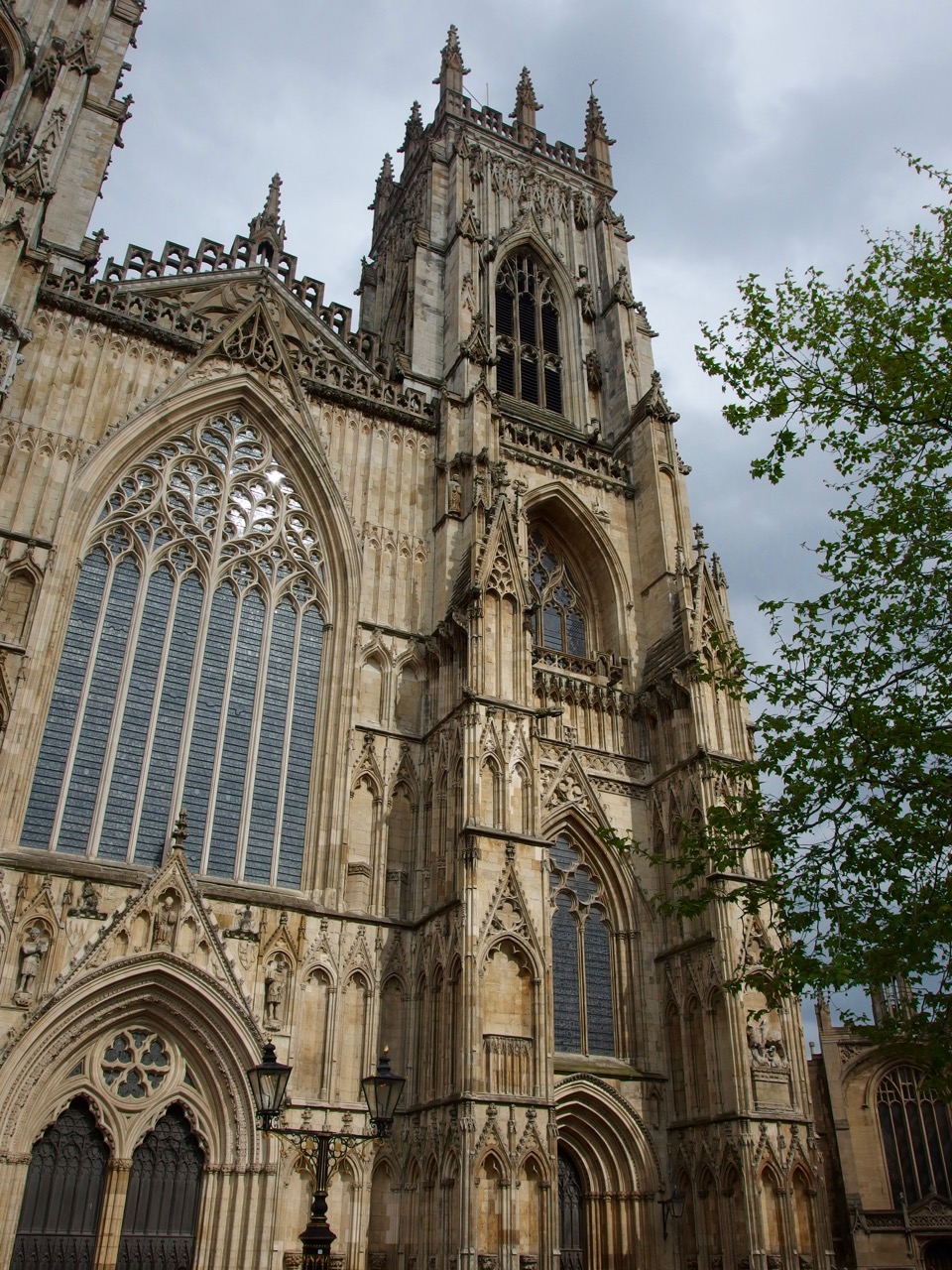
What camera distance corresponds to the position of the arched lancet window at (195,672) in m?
16.7

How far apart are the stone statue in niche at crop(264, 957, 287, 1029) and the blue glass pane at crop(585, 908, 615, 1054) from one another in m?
5.42

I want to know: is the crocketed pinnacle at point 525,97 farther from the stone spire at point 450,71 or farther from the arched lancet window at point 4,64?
the arched lancet window at point 4,64

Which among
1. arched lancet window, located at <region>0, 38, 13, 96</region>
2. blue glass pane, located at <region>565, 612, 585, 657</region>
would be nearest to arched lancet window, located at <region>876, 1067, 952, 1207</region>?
blue glass pane, located at <region>565, 612, 585, 657</region>

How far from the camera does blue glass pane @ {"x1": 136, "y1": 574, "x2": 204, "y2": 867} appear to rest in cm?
1667

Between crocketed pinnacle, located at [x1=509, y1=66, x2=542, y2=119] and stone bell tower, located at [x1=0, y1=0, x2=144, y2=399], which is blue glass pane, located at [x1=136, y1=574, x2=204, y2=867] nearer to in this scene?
stone bell tower, located at [x1=0, y1=0, x2=144, y2=399]

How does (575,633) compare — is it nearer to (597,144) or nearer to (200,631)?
(200,631)

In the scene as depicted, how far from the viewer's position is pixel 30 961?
1438cm

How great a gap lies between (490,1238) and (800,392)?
1116 centimetres

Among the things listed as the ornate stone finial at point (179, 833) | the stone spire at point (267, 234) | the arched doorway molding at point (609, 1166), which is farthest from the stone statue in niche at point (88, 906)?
the stone spire at point (267, 234)

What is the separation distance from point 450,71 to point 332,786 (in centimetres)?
2404

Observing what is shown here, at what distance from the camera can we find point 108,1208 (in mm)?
14070

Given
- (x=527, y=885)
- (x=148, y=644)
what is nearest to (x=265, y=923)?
(x=527, y=885)

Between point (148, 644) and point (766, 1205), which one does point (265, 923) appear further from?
point (766, 1205)

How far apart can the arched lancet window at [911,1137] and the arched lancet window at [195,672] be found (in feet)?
80.2
